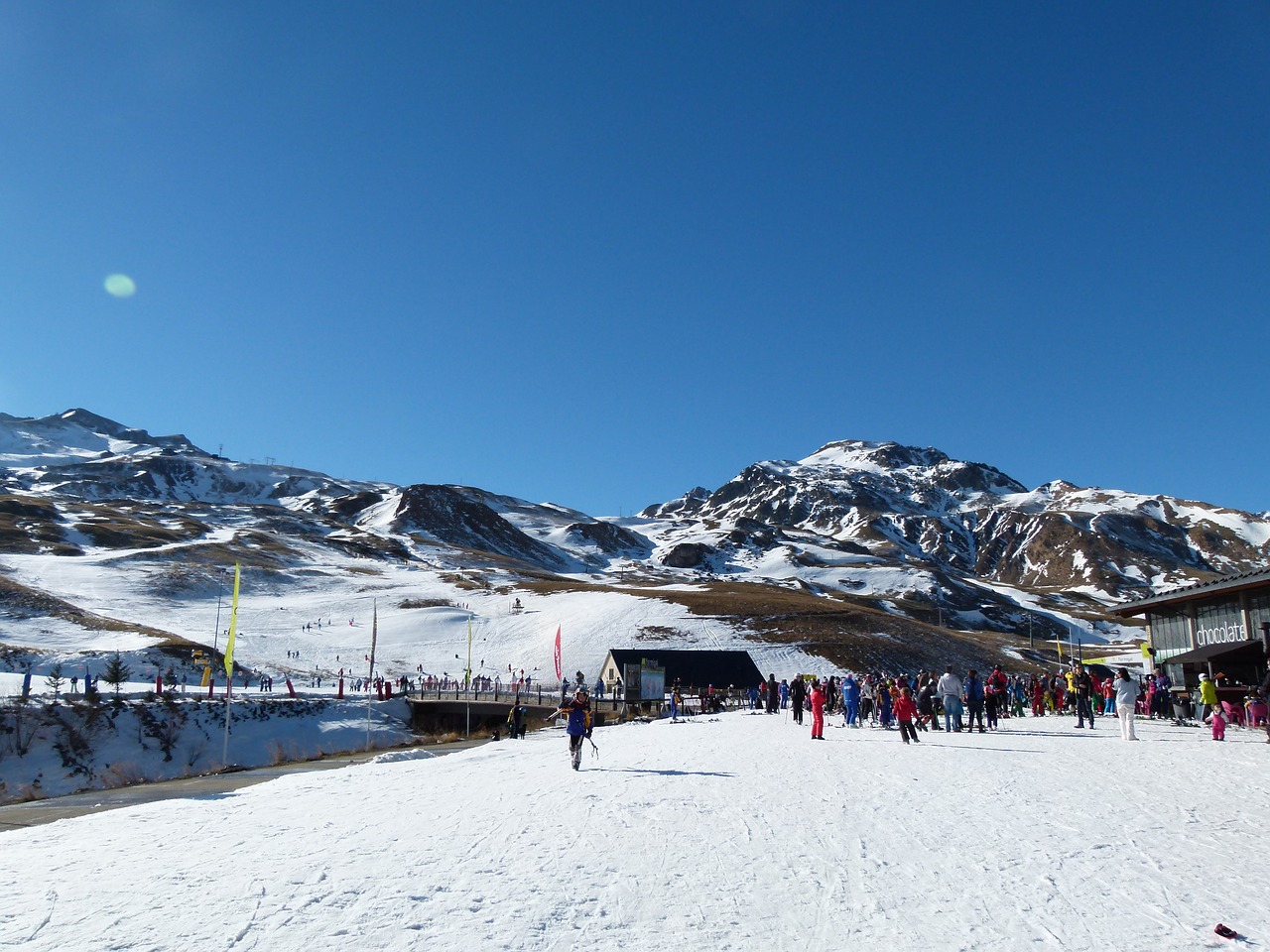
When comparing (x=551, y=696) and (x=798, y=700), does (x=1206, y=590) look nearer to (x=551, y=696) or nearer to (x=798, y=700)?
(x=798, y=700)

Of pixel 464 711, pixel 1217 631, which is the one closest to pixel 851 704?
pixel 1217 631

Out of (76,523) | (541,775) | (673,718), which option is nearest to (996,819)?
(541,775)

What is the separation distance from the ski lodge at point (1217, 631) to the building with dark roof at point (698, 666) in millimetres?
28875

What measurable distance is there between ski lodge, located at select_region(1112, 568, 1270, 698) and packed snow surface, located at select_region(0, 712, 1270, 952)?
13.9 m

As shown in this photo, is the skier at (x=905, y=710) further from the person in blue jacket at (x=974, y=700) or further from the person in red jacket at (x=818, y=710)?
the person in blue jacket at (x=974, y=700)

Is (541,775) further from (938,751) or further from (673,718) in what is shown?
(673,718)

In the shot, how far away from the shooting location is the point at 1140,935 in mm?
6953

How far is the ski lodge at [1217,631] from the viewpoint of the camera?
90.8 ft

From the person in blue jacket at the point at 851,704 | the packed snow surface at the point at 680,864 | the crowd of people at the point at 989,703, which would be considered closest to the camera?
the packed snow surface at the point at 680,864

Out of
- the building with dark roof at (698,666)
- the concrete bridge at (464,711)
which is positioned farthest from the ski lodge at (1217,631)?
the building with dark roof at (698,666)

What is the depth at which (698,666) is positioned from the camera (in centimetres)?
5988

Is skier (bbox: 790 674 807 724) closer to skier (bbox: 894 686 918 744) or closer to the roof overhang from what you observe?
skier (bbox: 894 686 918 744)

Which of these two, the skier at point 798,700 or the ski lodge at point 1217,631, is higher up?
the ski lodge at point 1217,631

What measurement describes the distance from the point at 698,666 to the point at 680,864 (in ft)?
170
